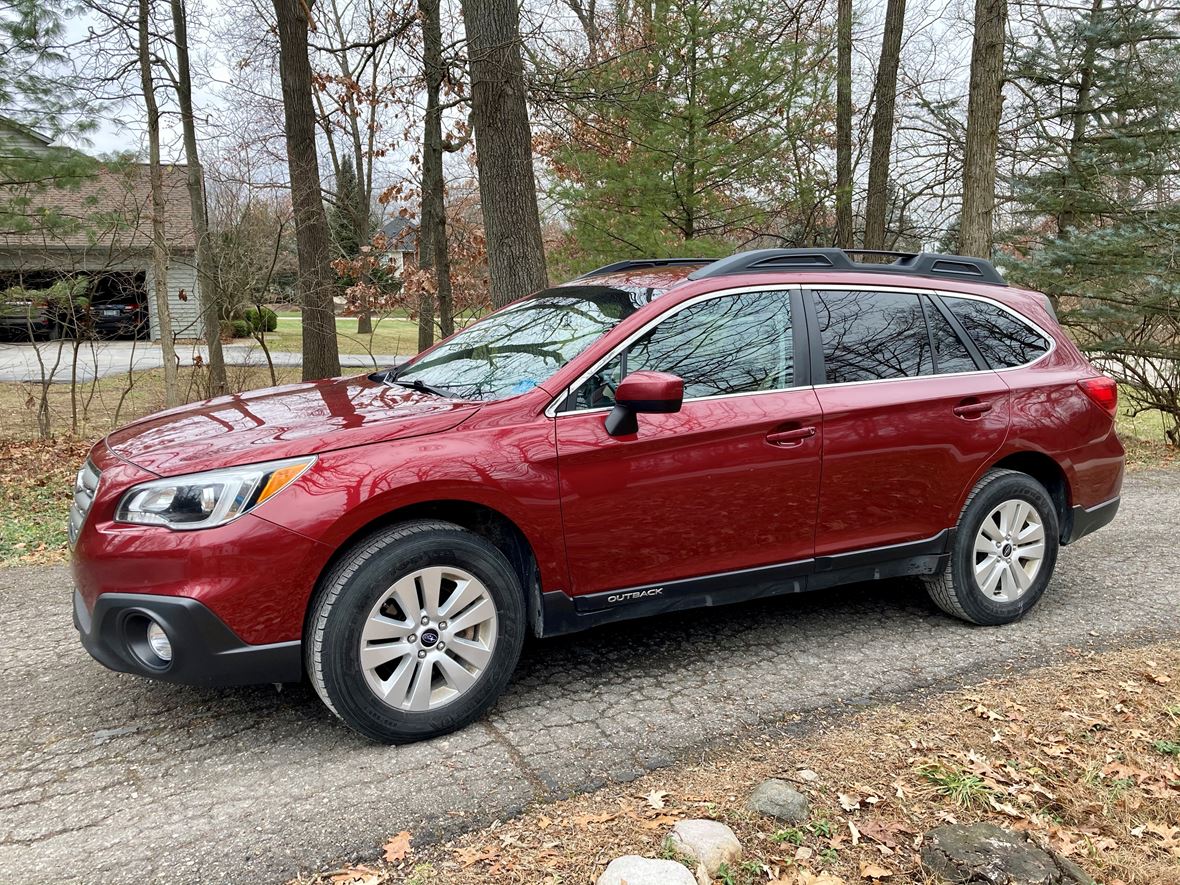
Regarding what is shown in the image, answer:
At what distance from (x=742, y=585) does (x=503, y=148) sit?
16.5 ft

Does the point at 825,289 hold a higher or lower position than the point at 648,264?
lower

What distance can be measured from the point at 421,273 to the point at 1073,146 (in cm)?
951

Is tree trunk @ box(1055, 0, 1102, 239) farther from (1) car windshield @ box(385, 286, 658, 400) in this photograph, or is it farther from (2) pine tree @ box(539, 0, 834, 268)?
(1) car windshield @ box(385, 286, 658, 400)

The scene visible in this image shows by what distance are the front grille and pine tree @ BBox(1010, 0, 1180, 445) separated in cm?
1090

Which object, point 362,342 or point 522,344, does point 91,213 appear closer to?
point 522,344

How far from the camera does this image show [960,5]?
14312 millimetres

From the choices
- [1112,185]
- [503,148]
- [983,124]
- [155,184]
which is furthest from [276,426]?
[1112,185]

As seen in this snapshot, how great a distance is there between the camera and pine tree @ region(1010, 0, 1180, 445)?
414 inches

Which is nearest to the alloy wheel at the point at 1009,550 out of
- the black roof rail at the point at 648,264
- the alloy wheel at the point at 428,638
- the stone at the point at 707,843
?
the black roof rail at the point at 648,264

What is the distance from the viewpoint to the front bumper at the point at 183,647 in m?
2.88

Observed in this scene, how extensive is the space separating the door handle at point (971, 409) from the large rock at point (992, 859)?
2096 millimetres

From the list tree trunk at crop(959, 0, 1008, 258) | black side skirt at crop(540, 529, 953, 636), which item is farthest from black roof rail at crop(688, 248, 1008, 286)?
tree trunk at crop(959, 0, 1008, 258)

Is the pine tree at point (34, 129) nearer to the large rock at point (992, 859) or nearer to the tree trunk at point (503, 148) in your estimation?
the tree trunk at point (503, 148)

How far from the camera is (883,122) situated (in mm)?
13852
